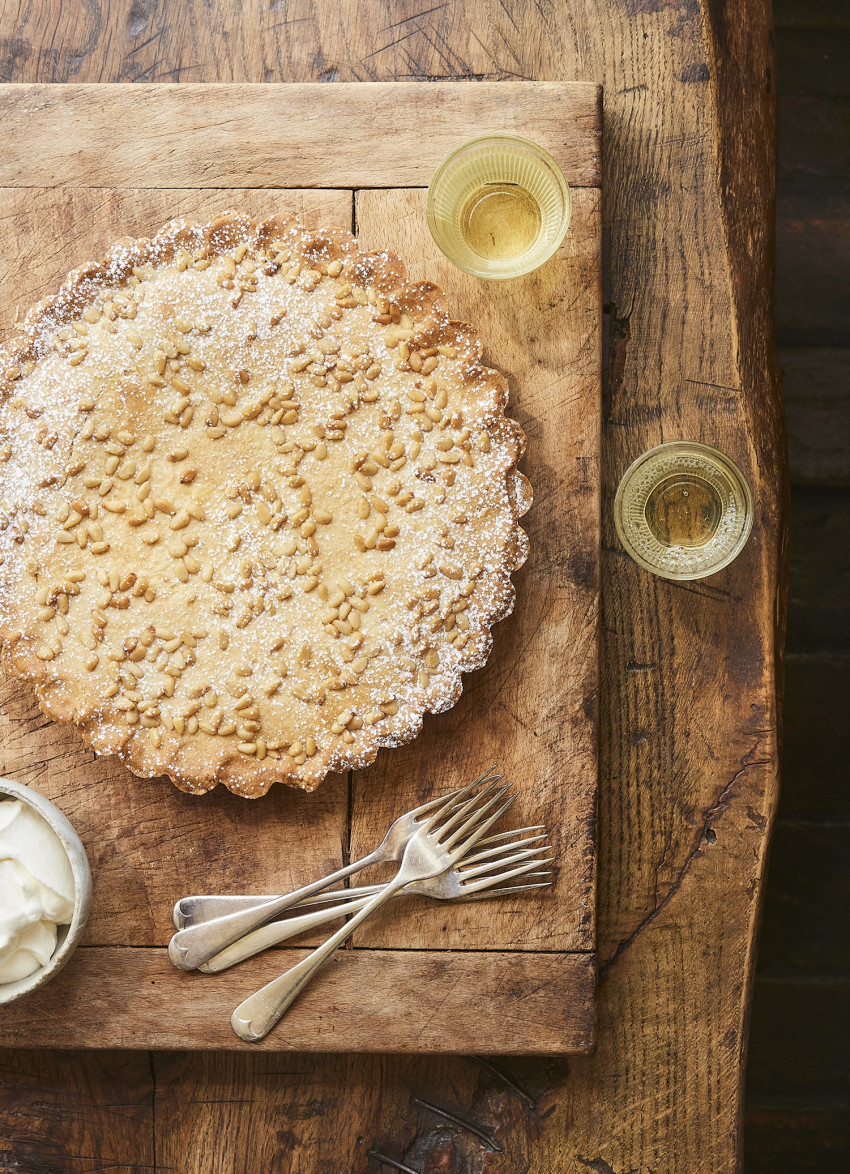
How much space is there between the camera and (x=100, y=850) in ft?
6.30

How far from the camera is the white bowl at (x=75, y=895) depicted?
1719 millimetres

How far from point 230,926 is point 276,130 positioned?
1735mm

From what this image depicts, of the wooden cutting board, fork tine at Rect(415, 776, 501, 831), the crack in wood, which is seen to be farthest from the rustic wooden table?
fork tine at Rect(415, 776, 501, 831)

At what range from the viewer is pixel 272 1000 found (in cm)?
186

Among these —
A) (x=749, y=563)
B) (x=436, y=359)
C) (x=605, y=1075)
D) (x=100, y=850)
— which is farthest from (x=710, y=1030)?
(x=436, y=359)

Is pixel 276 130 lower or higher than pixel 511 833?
higher

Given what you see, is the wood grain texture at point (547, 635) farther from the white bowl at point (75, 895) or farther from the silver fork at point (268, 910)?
the white bowl at point (75, 895)

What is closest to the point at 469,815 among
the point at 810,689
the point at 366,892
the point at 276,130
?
the point at 366,892

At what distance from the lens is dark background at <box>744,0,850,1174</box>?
8.36 feet

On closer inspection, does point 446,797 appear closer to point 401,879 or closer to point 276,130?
point 401,879

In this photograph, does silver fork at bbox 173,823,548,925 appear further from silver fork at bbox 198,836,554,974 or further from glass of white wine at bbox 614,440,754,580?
glass of white wine at bbox 614,440,754,580

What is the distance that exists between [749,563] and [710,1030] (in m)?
1.05

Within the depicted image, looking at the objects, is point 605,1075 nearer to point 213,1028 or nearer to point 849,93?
point 213,1028

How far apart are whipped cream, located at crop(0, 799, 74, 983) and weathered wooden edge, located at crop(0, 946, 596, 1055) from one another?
245 millimetres
